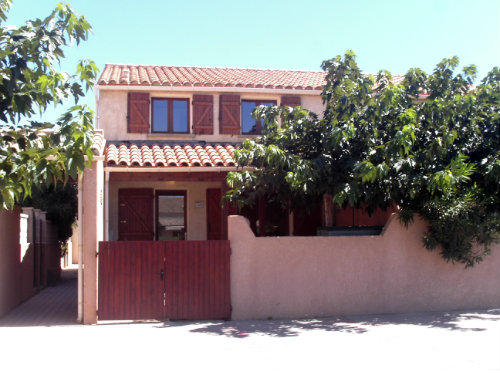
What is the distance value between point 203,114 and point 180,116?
0.72 metres

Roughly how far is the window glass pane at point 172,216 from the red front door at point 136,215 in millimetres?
479

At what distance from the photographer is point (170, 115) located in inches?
578

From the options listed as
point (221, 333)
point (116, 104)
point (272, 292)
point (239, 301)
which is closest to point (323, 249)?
point (272, 292)

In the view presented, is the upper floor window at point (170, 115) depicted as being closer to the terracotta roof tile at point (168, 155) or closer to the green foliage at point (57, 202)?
the terracotta roof tile at point (168, 155)

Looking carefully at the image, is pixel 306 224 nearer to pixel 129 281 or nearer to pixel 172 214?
pixel 172 214

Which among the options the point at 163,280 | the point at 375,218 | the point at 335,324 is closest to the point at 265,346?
the point at 335,324

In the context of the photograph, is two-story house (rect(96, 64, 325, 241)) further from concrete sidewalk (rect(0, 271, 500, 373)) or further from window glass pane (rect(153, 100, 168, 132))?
concrete sidewalk (rect(0, 271, 500, 373))

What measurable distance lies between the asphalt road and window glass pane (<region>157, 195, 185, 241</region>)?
18.8 ft

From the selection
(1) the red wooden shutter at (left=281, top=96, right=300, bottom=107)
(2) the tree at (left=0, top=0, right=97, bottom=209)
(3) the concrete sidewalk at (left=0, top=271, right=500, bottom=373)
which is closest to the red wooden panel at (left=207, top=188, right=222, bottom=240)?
(1) the red wooden shutter at (left=281, top=96, right=300, bottom=107)

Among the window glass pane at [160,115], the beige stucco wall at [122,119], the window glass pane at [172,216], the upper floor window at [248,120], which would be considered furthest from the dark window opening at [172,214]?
the upper floor window at [248,120]

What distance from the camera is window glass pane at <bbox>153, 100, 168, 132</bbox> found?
14.5 m

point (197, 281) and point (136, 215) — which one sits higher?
point (136, 215)

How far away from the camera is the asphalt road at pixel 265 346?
6477 millimetres

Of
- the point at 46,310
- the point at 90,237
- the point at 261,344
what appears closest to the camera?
the point at 261,344
